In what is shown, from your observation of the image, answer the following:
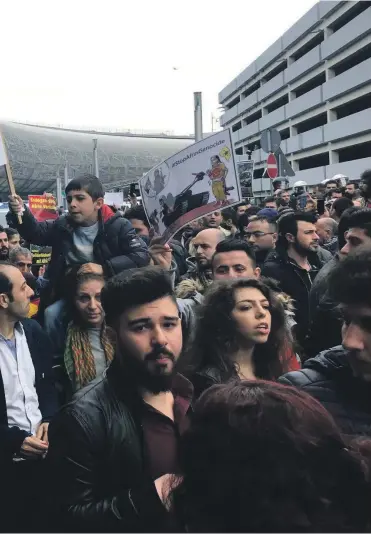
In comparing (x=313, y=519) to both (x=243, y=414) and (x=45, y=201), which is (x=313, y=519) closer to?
(x=243, y=414)

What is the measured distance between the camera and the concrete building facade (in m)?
42.9

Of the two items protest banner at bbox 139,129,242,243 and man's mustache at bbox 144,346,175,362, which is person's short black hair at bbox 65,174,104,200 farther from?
man's mustache at bbox 144,346,175,362

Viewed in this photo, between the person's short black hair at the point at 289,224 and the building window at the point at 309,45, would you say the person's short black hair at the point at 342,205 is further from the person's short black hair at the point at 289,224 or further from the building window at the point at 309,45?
the building window at the point at 309,45

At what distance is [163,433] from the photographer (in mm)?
2133

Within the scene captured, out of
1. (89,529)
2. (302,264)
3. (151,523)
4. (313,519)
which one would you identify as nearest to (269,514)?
(313,519)

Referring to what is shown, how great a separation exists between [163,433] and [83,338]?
5.90 feet

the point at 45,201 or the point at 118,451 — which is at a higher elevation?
the point at 45,201

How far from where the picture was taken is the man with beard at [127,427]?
1886 millimetres

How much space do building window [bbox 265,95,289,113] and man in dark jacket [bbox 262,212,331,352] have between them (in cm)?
5651

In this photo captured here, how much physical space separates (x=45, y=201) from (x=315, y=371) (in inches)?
405

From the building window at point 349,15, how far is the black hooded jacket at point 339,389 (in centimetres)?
4182

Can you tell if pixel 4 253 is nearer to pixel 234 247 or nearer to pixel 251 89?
pixel 234 247

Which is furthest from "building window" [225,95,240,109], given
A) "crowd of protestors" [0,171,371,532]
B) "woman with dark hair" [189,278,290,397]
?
"woman with dark hair" [189,278,290,397]

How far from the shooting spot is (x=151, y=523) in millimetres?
1764
